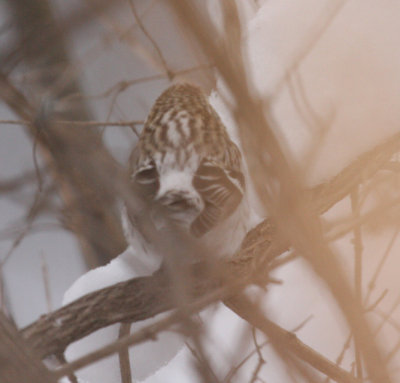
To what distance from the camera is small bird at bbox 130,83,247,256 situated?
239cm

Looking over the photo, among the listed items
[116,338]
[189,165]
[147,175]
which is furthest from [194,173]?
[116,338]

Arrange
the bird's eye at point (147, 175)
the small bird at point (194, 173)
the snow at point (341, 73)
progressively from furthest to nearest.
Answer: the snow at point (341, 73) < the bird's eye at point (147, 175) < the small bird at point (194, 173)

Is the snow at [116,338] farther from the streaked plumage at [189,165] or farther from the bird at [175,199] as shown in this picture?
the streaked plumage at [189,165]

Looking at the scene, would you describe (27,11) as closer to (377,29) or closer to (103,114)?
(103,114)

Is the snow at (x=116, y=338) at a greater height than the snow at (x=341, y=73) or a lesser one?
lesser

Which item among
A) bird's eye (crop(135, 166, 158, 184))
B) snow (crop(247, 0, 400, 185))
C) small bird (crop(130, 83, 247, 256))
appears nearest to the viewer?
small bird (crop(130, 83, 247, 256))

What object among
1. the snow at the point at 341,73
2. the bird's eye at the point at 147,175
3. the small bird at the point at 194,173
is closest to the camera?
the small bird at the point at 194,173

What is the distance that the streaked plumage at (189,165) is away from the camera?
2389 millimetres

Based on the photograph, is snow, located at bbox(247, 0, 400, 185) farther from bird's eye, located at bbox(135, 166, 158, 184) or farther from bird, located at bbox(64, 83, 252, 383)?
bird's eye, located at bbox(135, 166, 158, 184)

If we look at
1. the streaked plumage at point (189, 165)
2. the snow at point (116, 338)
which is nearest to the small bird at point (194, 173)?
the streaked plumage at point (189, 165)

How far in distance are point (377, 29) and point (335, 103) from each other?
442 mm

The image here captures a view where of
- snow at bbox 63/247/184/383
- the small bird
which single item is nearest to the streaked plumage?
the small bird

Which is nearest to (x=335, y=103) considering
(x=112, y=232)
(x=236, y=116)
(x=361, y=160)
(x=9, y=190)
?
(x=361, y=160)

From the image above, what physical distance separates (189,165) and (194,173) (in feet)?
0.19
